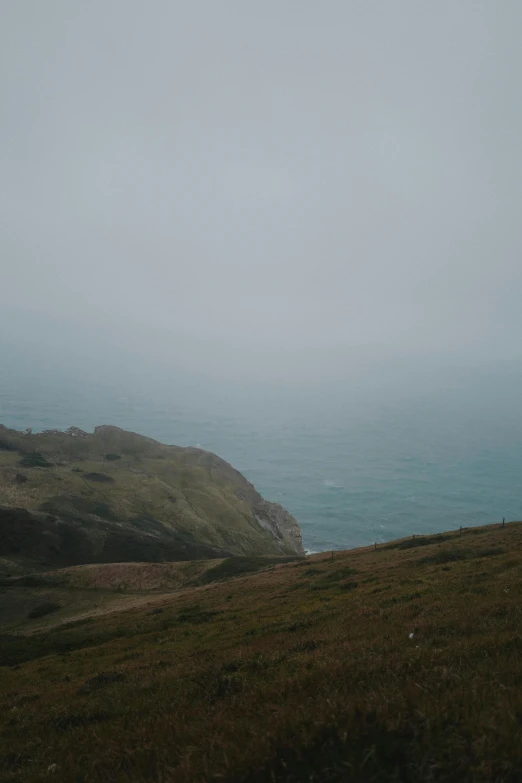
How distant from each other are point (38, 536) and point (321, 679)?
2999 inches

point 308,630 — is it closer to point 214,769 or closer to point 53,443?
point 214,769

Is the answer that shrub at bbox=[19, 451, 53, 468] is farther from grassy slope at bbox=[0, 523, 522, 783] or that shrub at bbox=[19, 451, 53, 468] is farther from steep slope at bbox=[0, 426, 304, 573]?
grassy slope at bbox=[0, 523, 522, 783]

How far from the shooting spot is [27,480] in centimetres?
9288

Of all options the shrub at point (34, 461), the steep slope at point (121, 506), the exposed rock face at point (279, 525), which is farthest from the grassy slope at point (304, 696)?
the exposed rock face at point (279, 525)

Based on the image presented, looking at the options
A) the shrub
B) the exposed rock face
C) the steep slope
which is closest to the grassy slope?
the steep slope

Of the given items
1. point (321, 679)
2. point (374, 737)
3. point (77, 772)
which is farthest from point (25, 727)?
point (374, 737)

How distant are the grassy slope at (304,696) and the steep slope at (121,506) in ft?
177

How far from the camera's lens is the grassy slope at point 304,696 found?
4449mm

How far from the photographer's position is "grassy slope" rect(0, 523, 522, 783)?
4.45 m

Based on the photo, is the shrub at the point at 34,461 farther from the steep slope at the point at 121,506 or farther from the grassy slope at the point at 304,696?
the grassy slope at the point at 304,696

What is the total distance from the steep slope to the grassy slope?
5391 cm

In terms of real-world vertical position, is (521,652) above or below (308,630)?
above

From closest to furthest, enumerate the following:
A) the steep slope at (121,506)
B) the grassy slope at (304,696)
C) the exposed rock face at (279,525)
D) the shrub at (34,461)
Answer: the grassy slope at (304,696), the steep slope at (121,506), the shrub at (34,461), the exposed rock face at (279,525)

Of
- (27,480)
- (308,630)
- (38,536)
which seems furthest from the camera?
(27,480)
